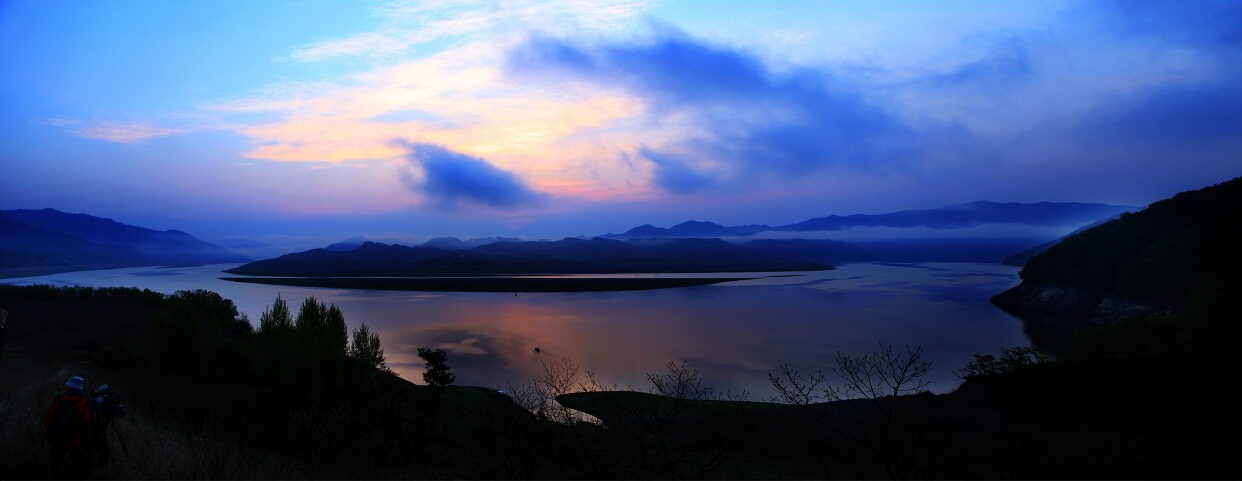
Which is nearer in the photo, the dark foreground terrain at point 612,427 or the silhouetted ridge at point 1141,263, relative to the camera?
the dark foreground terrain at point 612,427

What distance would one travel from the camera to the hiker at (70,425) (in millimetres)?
5883

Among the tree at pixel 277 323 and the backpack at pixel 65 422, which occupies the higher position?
the backpack at pixel 65 422

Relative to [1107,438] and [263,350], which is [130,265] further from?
[1107,438]

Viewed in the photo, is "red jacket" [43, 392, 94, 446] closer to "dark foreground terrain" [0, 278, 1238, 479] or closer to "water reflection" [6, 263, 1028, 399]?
"dark foreground terrain" [0, 278, 1238, 479]

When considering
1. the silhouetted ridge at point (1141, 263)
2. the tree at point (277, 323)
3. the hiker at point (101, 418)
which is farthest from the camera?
the silhouetted ridge at point (1141, 263)

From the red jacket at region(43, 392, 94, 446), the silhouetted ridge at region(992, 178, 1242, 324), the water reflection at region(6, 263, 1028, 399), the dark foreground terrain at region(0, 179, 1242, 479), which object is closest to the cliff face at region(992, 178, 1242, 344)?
the silhouetted ridge at region(992, 178, 1242, 324)

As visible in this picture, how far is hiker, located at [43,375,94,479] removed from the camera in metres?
5.88

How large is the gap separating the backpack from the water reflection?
17.7m

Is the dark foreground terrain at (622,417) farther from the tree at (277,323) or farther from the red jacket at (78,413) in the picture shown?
the red jacket at (78,413)

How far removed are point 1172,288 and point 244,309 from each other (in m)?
66.5

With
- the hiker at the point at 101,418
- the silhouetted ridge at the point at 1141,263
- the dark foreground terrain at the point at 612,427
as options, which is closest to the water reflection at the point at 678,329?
the silhouetted ridge at the point at 1141,263

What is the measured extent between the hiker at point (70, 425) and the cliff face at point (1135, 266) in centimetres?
3457

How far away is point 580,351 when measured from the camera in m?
29.5

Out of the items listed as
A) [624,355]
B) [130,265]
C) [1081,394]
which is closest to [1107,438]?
[1081,394]
